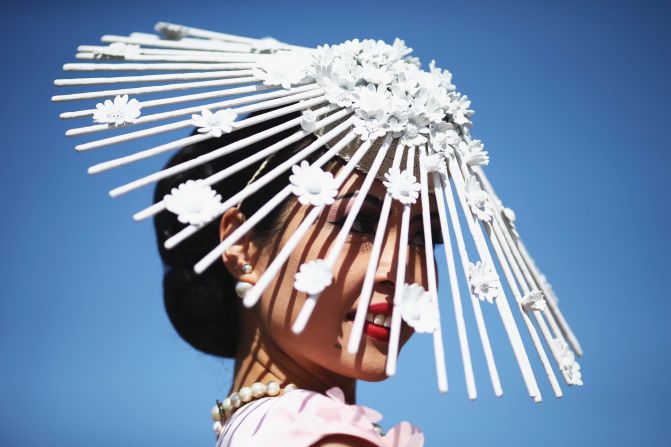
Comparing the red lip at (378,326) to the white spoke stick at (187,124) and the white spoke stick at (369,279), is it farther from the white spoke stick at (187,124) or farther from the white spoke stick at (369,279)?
the white spoke stick at (187,124)

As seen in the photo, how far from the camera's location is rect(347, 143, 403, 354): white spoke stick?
1464mm

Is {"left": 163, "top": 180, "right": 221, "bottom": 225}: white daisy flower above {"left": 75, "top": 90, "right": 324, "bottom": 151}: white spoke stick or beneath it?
beneath

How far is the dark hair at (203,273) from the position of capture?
2168 millimetres

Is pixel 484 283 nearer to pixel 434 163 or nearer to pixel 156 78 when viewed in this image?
pixel 434 163

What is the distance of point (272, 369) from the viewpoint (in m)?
2.00

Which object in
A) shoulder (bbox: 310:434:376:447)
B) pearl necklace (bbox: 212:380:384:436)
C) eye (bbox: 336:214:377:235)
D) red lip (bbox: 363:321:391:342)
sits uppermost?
eye (bbox: 336:214:377:235)

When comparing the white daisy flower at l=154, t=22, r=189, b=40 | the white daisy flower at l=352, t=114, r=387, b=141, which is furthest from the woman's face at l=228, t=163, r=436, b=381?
the white daisy flower at l=154, t=22, r=189, b=40

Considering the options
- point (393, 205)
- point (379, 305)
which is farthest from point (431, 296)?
point (393, 205)

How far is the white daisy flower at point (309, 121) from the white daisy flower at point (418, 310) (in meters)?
0.51

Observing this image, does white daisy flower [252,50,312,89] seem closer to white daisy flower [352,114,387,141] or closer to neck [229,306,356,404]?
white daisy flower [352,114,387,141]

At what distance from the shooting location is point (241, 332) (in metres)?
2.19

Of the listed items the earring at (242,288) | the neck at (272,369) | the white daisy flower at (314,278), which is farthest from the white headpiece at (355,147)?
the neck at (272,369)

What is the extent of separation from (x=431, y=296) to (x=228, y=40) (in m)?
1.41

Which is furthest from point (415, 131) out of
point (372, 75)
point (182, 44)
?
point (182, 44)
